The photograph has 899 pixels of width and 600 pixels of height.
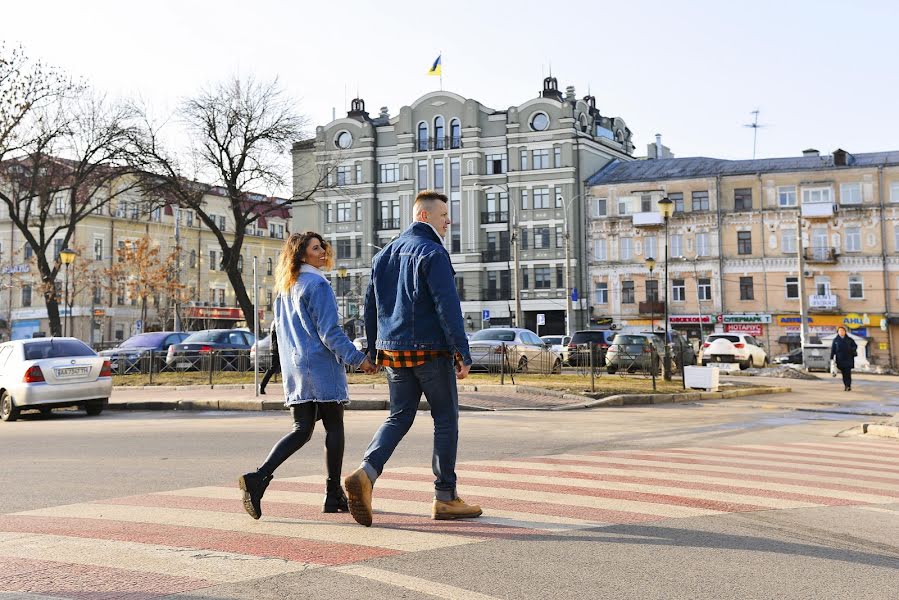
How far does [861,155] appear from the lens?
215 ft

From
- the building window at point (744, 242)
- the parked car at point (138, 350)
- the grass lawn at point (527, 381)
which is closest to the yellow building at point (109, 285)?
the parked car at point (138, 350)

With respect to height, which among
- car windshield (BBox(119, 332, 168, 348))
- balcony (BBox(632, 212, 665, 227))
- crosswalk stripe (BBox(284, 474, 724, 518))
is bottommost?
crosswalk stripe (BBox(284, 474, 724, 518))

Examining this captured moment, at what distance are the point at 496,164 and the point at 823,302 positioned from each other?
82.0ft

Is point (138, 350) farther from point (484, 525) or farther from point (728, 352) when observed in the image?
point (484, 525)

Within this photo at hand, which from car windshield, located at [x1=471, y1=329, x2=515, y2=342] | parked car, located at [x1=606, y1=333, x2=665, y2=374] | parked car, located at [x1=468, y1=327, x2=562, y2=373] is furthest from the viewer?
car windshield, located at [x1=471, y1=329, x2=515, y2=342]

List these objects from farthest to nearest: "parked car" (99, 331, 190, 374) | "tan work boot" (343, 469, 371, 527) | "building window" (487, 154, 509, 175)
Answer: "building window" (487, 154, 509, 175) < "parked car" (99, 331, 190, 374) < "tan work boot" (343, 469, 371, 527)

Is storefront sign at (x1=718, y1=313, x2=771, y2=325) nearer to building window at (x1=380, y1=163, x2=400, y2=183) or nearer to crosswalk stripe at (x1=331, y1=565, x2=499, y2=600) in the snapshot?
building window at (x1=380, y1=163, x2=400, y2=183)

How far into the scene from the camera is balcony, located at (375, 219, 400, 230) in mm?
73500

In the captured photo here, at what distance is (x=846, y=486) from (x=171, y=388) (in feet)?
64.1

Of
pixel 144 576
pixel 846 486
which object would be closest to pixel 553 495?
pixel 846 486

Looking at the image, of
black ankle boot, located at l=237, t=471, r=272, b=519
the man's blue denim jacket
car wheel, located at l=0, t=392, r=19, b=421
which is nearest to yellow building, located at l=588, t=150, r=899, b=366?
car wheel, located at l=0, t=392, r=19, b=421

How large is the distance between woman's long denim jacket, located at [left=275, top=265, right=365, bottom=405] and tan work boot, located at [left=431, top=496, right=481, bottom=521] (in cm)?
95

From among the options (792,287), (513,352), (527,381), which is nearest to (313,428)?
(527,381)

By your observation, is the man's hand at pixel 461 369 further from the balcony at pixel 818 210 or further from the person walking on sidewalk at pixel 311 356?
Result: the balcony at pixel 818 210
